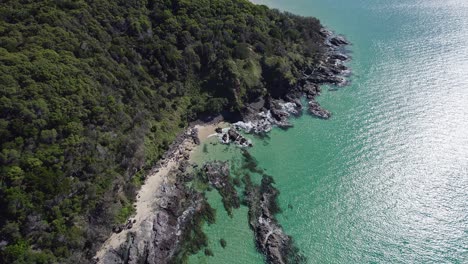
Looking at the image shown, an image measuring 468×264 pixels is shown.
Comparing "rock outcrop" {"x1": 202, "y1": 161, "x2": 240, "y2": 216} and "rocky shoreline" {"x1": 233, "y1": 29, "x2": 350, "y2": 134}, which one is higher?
"rocky shoreline" {"x1": 233, "y1": 29, "x2": 350, "y2": 134}

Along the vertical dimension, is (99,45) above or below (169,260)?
above

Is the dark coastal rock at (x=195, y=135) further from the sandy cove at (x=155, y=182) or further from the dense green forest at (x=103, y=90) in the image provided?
the dense green forest at (x=103, y=90)

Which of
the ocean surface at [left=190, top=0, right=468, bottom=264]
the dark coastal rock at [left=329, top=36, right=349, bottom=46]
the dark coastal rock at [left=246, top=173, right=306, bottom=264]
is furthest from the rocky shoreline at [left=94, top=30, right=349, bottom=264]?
the dark coastal rock at [left=329, top=36, right=349, bottom=46]

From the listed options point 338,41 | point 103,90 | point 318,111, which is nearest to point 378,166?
point 318,111

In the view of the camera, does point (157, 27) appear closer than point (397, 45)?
Yes

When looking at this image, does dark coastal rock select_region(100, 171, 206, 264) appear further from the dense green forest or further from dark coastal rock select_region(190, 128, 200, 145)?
dark coastal rock select_region(190, 128, 200, 145)

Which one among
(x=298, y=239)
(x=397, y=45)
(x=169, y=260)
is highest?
(x=397, y=45)

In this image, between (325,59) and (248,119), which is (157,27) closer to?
(248,119)

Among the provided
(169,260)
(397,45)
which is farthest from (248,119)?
(397,45)
